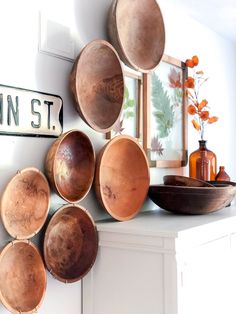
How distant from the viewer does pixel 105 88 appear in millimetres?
1752

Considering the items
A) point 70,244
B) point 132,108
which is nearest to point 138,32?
point 132,108

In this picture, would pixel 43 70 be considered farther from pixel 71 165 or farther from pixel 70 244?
pixel 70 244

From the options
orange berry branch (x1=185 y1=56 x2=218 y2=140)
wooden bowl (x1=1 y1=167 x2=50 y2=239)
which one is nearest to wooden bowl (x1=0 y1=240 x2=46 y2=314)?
wooden bowl (x1=1 y1=167 x2=50 y2=239)

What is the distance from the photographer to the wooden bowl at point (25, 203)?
134cm

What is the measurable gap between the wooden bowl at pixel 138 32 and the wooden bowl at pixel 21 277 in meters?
0.93

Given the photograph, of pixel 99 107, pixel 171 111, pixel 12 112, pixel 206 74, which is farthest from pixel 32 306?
pixel 206 74

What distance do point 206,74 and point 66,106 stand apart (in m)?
1.36

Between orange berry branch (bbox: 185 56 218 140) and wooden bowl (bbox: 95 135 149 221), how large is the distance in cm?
64

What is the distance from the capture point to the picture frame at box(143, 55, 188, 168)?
211cm

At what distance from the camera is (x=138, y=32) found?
6.41 ft

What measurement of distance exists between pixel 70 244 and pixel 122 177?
1.30 ft

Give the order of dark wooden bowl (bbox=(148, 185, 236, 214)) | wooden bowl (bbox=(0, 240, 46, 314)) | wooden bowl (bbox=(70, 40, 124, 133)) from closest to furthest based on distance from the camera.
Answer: wooden bowl (bbox=(0, 240, 46, 314)) → wooden bowl (bbox=(70, 40, 124, 133)) → dark wooden bowl (bbox=(148, 185, 236, 214))

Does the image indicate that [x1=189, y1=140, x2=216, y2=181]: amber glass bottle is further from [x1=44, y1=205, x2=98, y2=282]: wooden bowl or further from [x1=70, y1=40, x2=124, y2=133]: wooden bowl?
[x1=44, y1=205, x2=98, y2=282]: wooden bowl

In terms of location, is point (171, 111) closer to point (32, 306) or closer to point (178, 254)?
point (178, 254)
